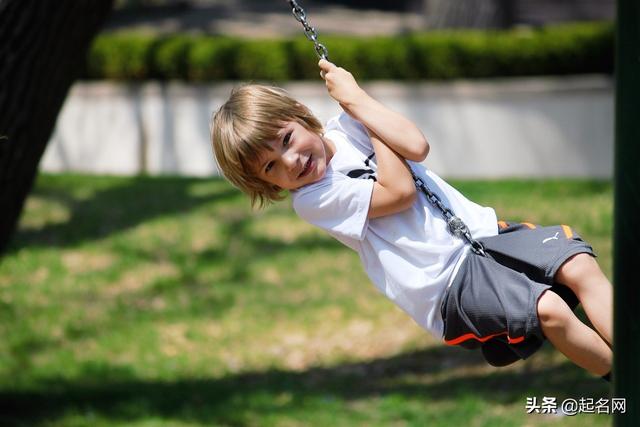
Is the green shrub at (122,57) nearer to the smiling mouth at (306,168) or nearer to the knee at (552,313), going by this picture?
the smiling mouth at (306,168)

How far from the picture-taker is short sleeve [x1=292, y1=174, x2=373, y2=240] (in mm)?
3402

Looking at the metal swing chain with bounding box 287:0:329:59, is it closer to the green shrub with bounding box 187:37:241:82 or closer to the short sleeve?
the short sleeve

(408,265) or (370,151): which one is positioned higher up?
(370,151)

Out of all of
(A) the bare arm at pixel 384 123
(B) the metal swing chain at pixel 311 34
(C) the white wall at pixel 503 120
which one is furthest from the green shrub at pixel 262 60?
(A) the bare arm at pixel 384 123

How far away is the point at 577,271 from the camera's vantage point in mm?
3342

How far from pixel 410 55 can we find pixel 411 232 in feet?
26.3

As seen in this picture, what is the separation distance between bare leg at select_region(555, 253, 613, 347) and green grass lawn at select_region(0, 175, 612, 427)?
8.41ft

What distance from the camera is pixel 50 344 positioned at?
7570 millimetres

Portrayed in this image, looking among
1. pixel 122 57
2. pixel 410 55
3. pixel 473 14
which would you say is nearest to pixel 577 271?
pixel 410 55

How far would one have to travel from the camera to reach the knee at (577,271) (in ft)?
11.0

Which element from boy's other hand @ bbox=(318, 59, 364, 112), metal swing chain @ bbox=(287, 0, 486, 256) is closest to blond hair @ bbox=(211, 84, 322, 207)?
boy's other hand @ bbox=(318, 59, 364, 112)

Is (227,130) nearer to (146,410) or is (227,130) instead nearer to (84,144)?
(146,410)

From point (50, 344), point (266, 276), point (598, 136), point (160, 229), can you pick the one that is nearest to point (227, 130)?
point (50, 344)

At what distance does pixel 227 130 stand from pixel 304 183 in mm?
309
